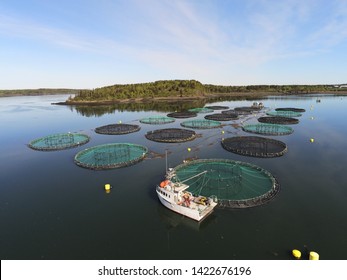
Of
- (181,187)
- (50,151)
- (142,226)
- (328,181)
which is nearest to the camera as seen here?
(142,226)

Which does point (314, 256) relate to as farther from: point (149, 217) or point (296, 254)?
point (149, 217)

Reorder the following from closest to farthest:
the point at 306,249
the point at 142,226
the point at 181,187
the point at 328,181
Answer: the point at 306,249 → the point at 142,226 → the point at 181,187 → the point at 328,181

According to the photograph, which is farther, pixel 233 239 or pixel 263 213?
pixel 263 213

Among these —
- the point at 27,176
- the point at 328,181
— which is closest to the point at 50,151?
the point at 27,176

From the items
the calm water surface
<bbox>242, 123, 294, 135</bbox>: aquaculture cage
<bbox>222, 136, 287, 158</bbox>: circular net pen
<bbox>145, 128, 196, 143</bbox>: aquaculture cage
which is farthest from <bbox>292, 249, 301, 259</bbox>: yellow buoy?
<bbox>242, 123, 294, 135</bbox>: aquaculture cage

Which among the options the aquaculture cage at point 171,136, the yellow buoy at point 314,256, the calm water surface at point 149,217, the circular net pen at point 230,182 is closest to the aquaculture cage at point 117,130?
the aquaculture cage at point 171,136

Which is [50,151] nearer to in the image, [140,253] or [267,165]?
[140,253]

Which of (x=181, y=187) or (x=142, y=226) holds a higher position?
(x=181, y=187)

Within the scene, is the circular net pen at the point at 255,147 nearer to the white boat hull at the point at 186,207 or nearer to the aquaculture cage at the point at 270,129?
the aquaculture cage at the point at 270,129
